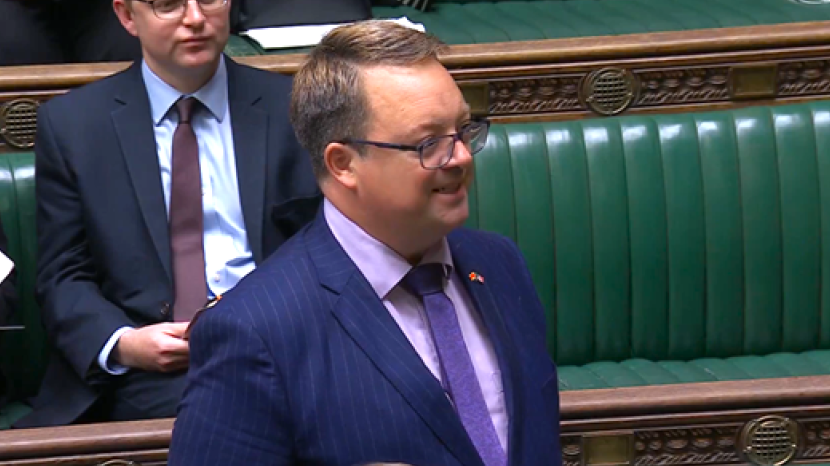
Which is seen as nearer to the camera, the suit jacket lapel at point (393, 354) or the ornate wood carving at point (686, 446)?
the suit jacket lapel at point (393, 354)

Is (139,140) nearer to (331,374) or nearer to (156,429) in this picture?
(156,429)

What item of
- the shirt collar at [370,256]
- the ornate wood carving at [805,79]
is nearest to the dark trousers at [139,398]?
the shirt collar at [370,256]

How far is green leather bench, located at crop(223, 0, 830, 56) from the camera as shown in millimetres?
1870

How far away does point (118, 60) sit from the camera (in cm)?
177

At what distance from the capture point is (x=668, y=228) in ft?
5.35

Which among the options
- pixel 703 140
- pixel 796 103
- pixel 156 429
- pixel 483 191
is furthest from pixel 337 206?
pixel 796 103

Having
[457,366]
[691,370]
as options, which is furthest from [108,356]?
[691,370]

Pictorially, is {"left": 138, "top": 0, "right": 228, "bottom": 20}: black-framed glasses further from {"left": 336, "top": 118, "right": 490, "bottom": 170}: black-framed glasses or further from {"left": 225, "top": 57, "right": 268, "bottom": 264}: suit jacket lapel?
{"left": 336, "top": 118, "right": 490, "bottom": 170}: black-framed glasses

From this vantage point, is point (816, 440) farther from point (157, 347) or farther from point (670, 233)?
point (157, 347)

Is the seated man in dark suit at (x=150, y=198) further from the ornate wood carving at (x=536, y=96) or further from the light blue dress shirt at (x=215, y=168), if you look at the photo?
the ornate wood carving at (x=536, y=96)

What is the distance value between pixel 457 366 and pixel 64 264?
2.01 ft

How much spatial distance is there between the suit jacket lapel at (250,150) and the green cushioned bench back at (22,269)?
0.90 feet

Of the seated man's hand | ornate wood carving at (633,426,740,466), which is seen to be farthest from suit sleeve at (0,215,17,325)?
ornate wood carving at (633,426,740,466)

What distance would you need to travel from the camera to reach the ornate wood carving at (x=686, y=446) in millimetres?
1304
